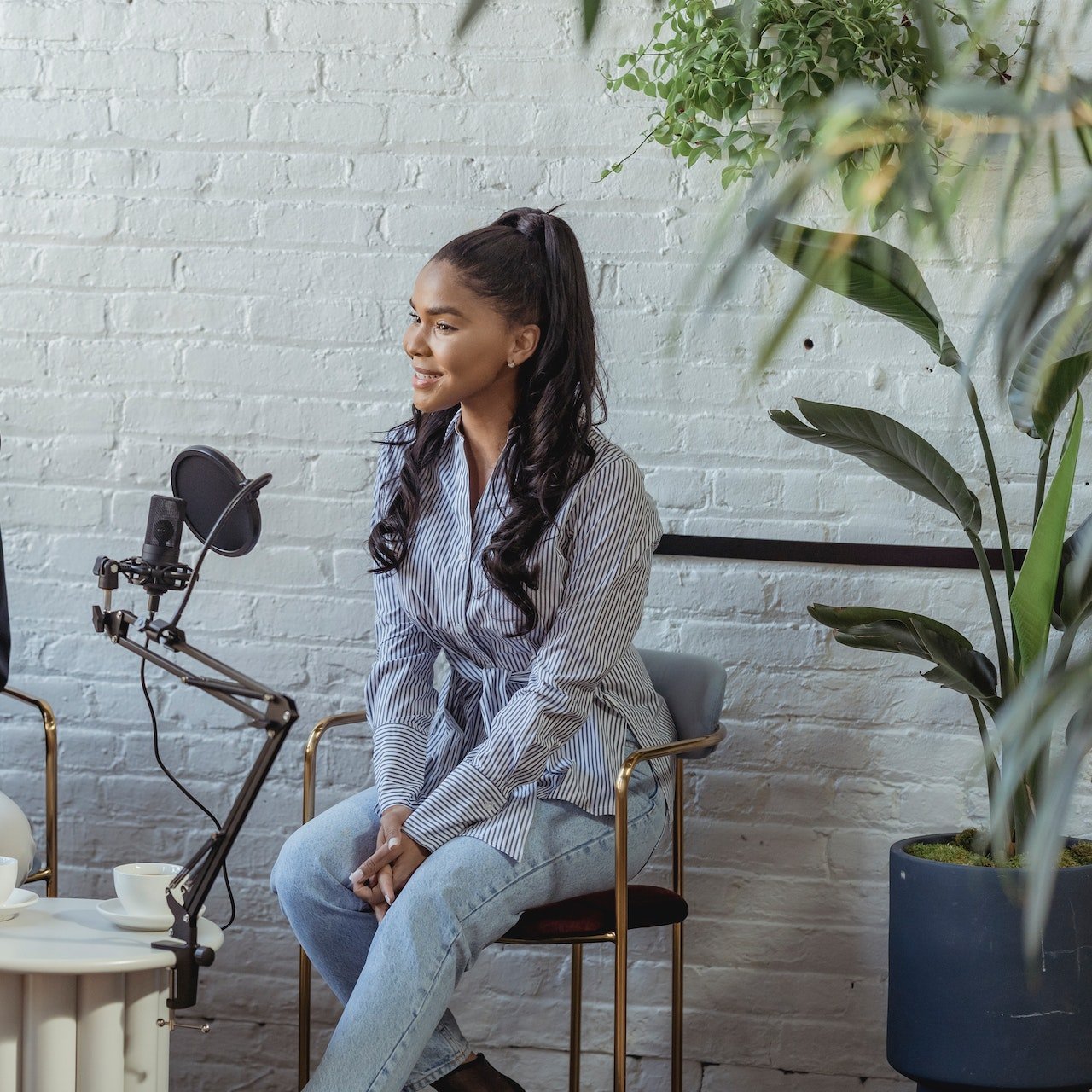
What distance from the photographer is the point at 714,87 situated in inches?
84.0

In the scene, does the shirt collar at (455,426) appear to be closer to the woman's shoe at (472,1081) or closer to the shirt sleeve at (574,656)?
the shirt sleeve at (574,656)

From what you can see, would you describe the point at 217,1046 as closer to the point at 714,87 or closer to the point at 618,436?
the point at 618,436

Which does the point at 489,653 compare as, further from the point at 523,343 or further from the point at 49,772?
the point at 49,772

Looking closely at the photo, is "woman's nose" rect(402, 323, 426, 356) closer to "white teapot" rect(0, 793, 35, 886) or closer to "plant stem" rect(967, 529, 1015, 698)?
"plant stem" rect(967, 529, 1015, 698)

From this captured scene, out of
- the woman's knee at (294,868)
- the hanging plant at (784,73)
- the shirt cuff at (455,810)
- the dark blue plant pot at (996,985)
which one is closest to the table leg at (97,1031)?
the woman's knee at (294,868)

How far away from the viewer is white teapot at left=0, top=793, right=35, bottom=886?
197 cm

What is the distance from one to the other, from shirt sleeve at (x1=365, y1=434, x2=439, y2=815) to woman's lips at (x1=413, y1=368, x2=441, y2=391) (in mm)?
199

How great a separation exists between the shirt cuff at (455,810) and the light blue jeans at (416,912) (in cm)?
2

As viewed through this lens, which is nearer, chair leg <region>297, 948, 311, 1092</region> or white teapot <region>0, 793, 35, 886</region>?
white teapot <region>0, 793, 35, 886</region>

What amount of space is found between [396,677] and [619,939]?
1.69 ft

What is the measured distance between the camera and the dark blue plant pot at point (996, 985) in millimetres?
1822

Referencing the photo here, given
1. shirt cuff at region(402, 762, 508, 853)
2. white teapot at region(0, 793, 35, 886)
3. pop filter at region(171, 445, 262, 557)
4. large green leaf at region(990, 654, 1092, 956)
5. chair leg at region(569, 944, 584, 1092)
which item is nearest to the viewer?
large green leaf at region(990, 654, 1092, 956)

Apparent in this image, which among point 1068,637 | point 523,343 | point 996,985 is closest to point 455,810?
point 523,343

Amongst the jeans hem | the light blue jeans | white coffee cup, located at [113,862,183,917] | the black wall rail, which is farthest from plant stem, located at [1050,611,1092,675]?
white coffee cup, located at [113,862,183,917]
